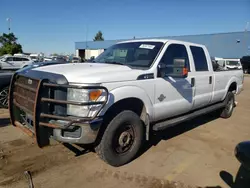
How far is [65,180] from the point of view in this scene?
3246 mm

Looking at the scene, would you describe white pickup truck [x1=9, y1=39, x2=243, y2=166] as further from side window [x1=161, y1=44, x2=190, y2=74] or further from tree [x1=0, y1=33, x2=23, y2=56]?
tree [x1=0, y1=33, x2=23, y2=56]

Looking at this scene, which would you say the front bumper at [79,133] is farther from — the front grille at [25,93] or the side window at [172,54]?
the side window at [172,54]

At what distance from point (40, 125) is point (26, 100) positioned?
65 centimetres

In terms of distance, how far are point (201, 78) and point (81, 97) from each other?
308 cm

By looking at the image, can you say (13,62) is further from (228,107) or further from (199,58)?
(199,58)

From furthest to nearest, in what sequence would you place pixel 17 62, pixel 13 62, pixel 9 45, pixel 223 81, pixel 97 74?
1. pixel 9 45
2. pixel 17 62
3. pixel 13 62
4. pixel 223 81
5. pixel 97 74

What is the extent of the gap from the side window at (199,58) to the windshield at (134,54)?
1.15 meters

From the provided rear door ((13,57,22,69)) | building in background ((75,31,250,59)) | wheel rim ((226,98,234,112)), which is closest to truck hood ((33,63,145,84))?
wheel rim ((226,98,234,112))

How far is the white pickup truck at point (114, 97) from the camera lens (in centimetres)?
305

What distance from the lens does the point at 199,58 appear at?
529 centimetres

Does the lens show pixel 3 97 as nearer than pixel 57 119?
No

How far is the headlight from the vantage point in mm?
3031

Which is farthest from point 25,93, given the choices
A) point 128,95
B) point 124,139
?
point 124,139

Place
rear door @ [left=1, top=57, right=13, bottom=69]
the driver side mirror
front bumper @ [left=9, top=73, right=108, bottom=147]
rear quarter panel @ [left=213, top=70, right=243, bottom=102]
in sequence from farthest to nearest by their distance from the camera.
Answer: rear door @ [left=1, top=57, right=13, bottom=69]
rear quarter panel @ [left=213, top=70, right=243, bottom=102]
the driver side mirror
front bumper @ [left=9, top=73, right=108, bottom=147]
